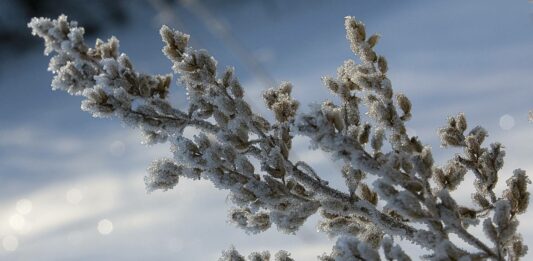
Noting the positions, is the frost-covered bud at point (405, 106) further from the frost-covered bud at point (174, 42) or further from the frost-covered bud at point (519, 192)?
the frost-covered bud at point (174, 42)

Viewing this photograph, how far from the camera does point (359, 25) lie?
368 centimetres

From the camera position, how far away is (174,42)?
3535mm

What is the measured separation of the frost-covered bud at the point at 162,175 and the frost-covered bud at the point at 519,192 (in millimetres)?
1781

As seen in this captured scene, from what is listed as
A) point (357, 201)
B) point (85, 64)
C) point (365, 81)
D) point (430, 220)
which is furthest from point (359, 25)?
point (85, 64)

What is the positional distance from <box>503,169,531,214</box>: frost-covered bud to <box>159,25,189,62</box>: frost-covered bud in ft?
6.31

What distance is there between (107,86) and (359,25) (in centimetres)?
144

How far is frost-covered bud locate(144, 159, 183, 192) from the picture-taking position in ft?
11.1

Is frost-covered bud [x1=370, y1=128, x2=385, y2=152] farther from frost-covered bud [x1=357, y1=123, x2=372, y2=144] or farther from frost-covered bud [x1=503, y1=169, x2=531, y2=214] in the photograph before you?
frost-covered bud [x1=503, y1=169, x2=531, y2=214]

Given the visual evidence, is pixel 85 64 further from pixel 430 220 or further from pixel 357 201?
pixel 430 220

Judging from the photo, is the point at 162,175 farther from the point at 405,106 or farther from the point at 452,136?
the point at 452,136

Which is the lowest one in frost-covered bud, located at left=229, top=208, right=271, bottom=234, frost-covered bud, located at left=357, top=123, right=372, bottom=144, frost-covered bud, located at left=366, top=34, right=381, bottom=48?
frost-covered bud, located at left=229, top=208, right=271, bottom=234

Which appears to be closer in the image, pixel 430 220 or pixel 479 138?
pixel 430 220

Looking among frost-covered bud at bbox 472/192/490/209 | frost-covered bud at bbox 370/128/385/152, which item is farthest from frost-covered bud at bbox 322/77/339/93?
frost-covered bud at bbox 472/192/490/209

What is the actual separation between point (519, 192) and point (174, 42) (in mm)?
2033
